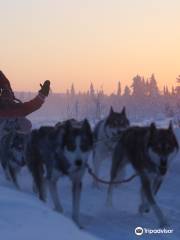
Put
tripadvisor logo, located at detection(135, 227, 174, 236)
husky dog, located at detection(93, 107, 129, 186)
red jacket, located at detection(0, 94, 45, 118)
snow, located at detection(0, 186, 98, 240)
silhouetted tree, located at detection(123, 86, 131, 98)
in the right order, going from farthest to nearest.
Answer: silhouetted tree, located at detection(123, 86, 131, 98), husky dog, located at detection(93, 107, 129, 186), red jacket, located at detection(0, 94, 45, 118), tripadvisor logo, located at detection(135, 227, 174, 236), snow, located at detection(0, 186, 98, 240)

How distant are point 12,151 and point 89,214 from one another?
9.90 ft

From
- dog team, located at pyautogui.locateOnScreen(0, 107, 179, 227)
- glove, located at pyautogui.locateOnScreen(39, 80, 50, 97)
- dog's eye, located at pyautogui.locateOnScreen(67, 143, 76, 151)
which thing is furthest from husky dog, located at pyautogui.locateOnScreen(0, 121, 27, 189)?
dog's eye, located at pyautogui.locateOnScreen(67, 143, 76, 151)

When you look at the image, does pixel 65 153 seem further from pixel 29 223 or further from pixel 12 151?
pixel 12 151

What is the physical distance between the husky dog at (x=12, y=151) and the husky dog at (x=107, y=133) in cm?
174

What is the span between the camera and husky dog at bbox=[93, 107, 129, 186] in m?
11.8

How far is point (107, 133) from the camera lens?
38.9ft

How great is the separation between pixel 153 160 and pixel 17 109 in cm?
206

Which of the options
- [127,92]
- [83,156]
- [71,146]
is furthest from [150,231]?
[127,92]

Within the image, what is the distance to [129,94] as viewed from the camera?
12988cm

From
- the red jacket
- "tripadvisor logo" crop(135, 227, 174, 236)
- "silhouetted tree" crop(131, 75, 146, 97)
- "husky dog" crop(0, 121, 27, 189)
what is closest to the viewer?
"tripadvisor logo" crop(135, 227, 174, 236)

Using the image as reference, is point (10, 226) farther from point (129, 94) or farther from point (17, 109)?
point (129, 94)

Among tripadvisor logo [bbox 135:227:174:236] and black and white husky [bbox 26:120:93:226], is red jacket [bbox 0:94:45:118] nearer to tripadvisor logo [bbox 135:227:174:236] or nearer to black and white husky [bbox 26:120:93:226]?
black and white husky [bbox 26:120:93:226]

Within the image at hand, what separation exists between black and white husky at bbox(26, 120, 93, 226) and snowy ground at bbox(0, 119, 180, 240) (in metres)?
0.33

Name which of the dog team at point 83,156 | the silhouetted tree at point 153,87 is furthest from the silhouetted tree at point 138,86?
the dog team at point 83,156
